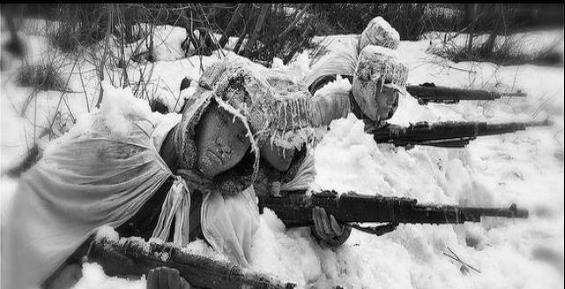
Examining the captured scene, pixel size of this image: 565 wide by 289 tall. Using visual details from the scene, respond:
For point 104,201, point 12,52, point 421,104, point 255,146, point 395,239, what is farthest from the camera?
point 421,104

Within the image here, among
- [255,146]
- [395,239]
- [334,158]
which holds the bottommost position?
[395,239]

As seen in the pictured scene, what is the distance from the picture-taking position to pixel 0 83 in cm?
202

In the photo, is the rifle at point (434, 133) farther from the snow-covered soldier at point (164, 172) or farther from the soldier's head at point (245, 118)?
the soldier's head at point (245, 118)

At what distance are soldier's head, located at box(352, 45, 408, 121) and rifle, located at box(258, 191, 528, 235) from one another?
0.93 m

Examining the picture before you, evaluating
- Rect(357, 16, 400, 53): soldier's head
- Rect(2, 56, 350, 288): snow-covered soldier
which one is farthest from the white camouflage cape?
Rect(357, 16, 400, 53): soldier's head

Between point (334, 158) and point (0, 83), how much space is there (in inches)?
75.5

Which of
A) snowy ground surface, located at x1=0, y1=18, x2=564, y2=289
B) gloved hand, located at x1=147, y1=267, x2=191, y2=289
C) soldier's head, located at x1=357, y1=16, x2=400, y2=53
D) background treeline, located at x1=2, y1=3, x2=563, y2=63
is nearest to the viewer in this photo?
snowy ground surface, located at x1=0, y1=18, x2=564, y2=289

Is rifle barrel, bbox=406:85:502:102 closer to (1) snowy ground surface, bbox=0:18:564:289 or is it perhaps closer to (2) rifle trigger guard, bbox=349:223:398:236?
(1) snowy ground surface, bbox=0:18:564:289

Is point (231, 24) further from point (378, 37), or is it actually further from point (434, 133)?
point (434, 133)

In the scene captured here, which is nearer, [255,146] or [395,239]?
[255,146]

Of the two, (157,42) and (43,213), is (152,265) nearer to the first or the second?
(43,213)

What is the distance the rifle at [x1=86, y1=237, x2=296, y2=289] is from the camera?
132cm

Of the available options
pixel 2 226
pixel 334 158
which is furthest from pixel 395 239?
pixel 2 226

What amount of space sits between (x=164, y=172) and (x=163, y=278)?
41cm
